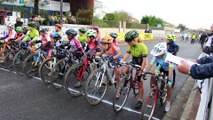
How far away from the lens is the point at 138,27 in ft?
147

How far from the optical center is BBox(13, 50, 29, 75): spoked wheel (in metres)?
8.33

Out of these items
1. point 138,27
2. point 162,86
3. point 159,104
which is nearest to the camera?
point 162,86

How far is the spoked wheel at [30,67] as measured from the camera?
7.86m

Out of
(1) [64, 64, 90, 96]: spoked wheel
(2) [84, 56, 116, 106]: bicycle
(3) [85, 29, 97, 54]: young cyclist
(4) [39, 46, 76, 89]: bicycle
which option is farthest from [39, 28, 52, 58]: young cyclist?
(2) [84, 56, 116, 106]: bicycle

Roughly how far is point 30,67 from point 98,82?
10.4 feet

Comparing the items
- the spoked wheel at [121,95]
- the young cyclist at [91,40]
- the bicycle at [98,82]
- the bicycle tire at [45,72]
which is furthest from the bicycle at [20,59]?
the spoked wheel at [121,95]

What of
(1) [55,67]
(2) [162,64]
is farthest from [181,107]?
(1) [55,67]

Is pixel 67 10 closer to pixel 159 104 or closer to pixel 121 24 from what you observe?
pixel 121 24

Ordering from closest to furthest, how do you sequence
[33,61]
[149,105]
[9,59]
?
[149,105] < [33,61] < [9,59]

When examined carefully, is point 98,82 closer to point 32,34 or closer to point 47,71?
point 47,71

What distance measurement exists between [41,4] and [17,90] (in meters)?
19.8

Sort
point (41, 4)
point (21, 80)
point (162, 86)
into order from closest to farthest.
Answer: point (162, 86)
point (21, 80)
point (41, 4)

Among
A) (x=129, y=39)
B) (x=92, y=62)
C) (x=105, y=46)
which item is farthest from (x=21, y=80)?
(x=129, y=39)

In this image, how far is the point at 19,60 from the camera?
845cm
